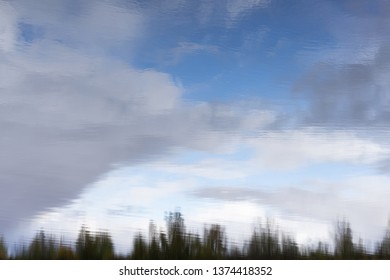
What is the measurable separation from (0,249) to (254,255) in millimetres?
3165
